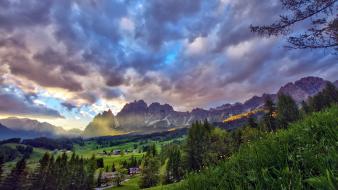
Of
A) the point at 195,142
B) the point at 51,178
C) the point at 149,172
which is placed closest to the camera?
the point at 195,142

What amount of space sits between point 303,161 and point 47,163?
144 m

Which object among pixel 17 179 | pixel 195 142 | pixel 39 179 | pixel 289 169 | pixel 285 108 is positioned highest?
pixel 285 108

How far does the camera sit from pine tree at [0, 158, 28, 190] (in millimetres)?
115706

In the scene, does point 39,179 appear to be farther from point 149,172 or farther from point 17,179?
point 149,172

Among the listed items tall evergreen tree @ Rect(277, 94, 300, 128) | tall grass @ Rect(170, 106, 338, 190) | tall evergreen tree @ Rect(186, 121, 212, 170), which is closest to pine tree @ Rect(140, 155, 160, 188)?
tall evergreen tree @ Rect(186, 121, 212, 170)

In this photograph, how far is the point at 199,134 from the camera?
86.0 meters

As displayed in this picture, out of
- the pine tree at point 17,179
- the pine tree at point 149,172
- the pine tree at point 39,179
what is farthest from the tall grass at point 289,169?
the pine tree at point 39,179

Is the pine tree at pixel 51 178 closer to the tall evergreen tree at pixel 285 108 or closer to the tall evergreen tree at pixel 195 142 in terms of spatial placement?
the tall evergreen tree at pixel 195 142

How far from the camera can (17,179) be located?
386 ft

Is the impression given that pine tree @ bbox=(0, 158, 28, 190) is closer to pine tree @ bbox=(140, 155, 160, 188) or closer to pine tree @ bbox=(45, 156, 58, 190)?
pine tree @ bbox=(45, 156, 58, 190)

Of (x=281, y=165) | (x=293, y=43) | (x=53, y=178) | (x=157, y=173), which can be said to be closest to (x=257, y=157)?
(x=281, y=165)

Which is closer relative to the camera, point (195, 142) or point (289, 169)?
point (289, 169)

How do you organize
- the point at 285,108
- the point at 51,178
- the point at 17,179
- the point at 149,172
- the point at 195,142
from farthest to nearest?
the point at 51,178 < the point at 17,179 < the point at 149,172 < the point at 195,142 < the point at 285,108

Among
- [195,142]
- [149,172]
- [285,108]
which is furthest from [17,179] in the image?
[285,108]
